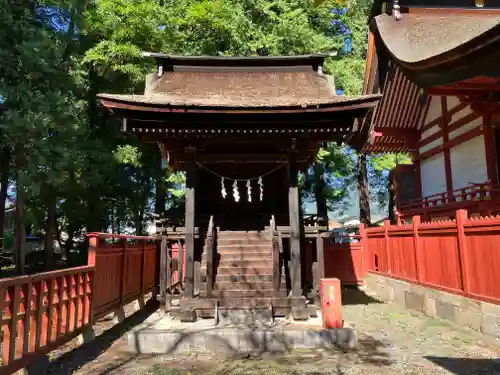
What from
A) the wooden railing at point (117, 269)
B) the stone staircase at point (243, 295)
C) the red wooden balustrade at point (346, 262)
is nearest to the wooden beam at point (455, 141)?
the red wooden balustrade at point (346, 262)

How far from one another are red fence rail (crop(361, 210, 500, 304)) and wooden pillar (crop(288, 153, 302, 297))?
10.4ft

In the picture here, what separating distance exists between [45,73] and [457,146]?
15.9 m

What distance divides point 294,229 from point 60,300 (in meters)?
4.84

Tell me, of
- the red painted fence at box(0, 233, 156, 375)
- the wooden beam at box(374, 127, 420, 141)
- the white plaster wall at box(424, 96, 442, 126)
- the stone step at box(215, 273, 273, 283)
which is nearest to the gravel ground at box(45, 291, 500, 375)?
the red painted fence at box(0, 233, 156, 375)

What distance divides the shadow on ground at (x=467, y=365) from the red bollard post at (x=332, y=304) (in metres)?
1.57

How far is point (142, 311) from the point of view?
36.1ft

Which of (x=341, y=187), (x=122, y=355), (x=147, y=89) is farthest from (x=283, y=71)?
(x=341, y=187)

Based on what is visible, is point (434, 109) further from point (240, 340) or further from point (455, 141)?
point (240, 340)

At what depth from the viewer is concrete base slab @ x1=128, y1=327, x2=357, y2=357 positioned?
6945 millimetres

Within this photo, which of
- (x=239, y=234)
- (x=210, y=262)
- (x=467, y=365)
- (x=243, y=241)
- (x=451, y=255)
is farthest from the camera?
(x=239, y=234)

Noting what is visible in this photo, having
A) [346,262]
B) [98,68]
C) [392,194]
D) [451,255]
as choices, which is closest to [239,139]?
[451,255]

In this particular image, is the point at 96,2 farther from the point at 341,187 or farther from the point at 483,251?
the point at 483,251

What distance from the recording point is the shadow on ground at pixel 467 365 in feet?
18.3

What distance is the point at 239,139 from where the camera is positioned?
940 cm
